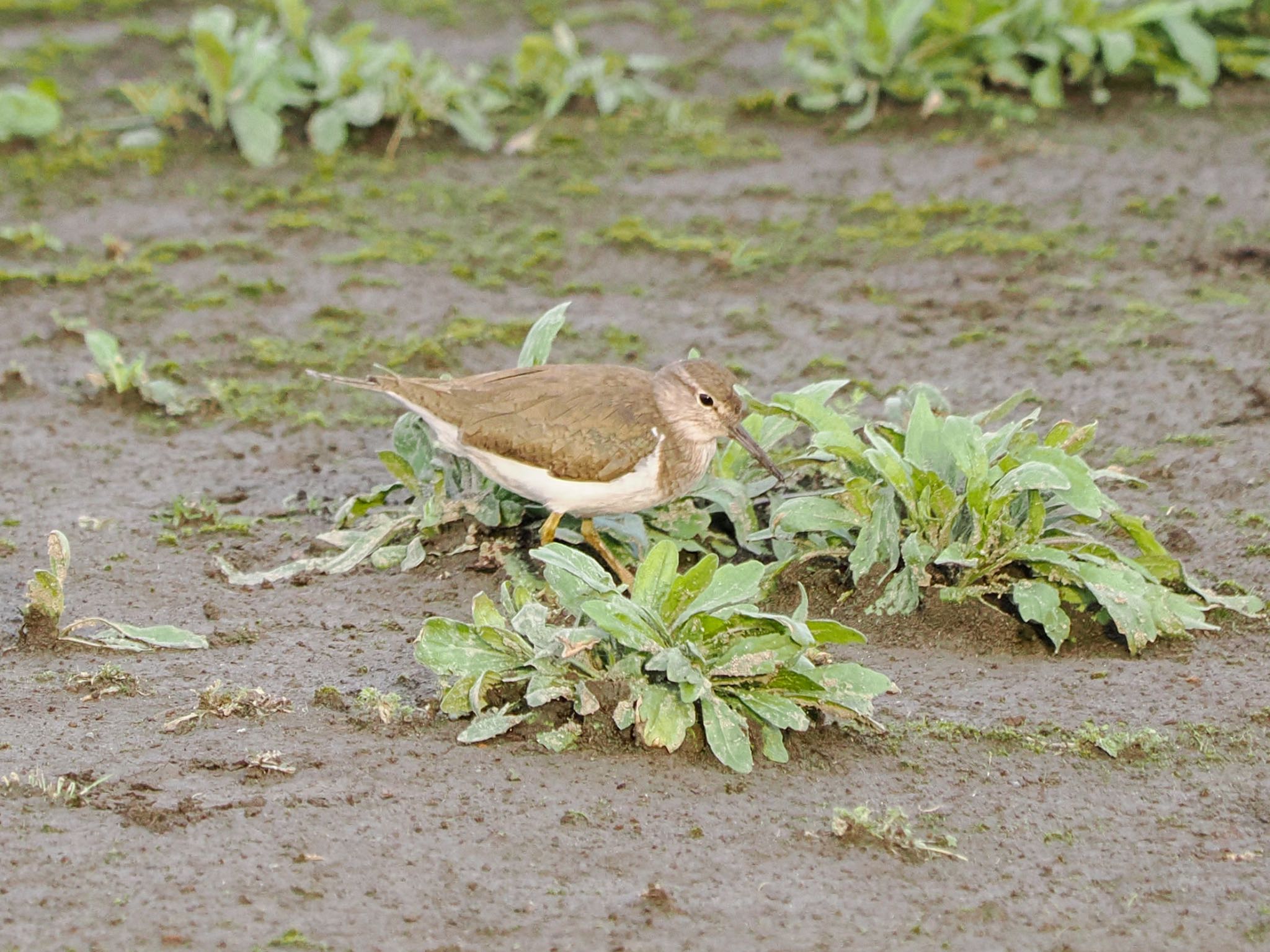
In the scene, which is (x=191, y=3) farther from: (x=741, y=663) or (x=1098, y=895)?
(x=1098, y=895)

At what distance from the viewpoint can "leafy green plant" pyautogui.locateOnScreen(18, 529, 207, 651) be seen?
570cm

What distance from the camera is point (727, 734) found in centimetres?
493

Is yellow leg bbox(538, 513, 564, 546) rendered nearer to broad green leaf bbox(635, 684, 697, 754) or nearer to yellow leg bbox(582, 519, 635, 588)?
yellow leg bbox(582, 519, 635, 588)

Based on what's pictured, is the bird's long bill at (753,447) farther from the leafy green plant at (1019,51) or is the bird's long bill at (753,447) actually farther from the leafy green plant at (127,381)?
the leafy green plant at (1019,51)

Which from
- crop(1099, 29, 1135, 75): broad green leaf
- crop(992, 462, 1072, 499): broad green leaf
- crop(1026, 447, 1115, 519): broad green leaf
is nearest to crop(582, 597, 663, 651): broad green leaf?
crop(992, 462, 1072, 499): broad green leaf

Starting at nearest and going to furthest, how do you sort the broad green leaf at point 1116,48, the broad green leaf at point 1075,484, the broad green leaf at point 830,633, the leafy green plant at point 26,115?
the broad green leaf at point 830,633, the broad green leaf at point 1075,484, the broad green leaf at point 1116,48, the leafy green plant at point 26,115

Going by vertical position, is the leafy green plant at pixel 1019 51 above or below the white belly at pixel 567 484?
above

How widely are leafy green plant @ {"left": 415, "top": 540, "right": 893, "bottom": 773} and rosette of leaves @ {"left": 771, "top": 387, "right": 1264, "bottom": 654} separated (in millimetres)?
955

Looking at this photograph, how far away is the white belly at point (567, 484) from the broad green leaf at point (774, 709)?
1404 mm

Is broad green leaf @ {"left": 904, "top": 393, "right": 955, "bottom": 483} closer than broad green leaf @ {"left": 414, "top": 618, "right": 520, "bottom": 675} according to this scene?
No

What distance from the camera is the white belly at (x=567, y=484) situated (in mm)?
6195

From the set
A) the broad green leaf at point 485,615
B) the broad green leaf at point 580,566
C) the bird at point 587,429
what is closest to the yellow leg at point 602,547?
the bird at point 587,429

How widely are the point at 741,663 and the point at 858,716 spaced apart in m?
0.50

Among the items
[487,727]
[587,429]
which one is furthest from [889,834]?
[587,429]
